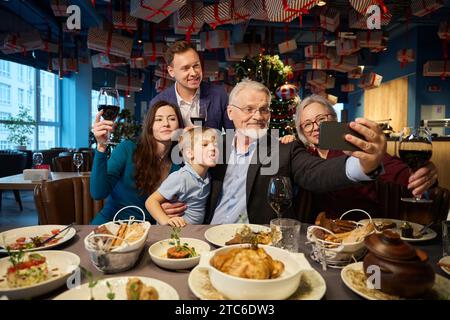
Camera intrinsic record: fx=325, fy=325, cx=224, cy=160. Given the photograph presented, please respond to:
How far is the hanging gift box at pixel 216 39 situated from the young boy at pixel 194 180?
359 cm

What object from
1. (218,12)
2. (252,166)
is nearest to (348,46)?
(218,12)

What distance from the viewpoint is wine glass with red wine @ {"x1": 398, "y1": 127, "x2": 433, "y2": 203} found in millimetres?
1306

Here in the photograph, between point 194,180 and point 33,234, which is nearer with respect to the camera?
point 33,234

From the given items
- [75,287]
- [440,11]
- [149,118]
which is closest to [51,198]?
[149,118]

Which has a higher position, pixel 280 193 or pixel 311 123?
pixel 311 123

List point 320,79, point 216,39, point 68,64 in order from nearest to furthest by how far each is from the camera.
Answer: point 216,39
point 68,64
point 320,79

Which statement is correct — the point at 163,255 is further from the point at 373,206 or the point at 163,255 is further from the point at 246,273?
the point at 373,206

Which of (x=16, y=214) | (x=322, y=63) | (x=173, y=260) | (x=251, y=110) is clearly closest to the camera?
(x=173, y=260)

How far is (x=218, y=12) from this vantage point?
3.83 metres

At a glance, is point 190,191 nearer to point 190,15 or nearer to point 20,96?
point 190,15

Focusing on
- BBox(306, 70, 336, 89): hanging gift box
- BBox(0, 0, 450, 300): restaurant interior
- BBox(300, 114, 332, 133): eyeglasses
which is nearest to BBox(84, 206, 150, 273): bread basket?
BBox(0, 0, 450, 300): restaurant interior

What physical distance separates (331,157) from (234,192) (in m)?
0.64

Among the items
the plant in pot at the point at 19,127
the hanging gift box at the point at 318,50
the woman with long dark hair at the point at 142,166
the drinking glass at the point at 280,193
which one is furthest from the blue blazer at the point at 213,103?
the plant in pot at the point at 19,127

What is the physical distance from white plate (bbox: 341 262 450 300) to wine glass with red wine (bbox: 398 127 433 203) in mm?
418
